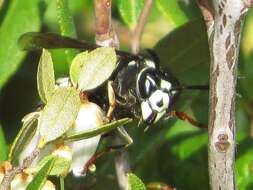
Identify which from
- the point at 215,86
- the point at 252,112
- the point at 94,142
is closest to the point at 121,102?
the point at 94,142

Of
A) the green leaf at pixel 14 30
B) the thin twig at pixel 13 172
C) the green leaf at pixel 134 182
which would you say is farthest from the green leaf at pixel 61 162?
the green leaf at pixel 14 30

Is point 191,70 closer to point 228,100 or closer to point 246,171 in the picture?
point 246,171

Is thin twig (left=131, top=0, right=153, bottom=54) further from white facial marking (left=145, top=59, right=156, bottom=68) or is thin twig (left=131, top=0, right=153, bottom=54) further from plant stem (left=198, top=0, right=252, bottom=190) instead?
plant stem (left=198, top=0, right=252, bottom=190)

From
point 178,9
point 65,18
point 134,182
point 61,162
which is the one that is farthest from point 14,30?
point 134,182

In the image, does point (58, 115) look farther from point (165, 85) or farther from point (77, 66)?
point (165, 85)

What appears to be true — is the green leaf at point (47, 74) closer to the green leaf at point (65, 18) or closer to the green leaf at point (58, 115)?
the green leaf at point (58, 115)
